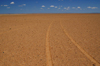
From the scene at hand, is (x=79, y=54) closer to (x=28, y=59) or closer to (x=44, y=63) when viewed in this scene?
(x=44, y=63)

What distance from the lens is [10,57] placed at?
429 centimetres

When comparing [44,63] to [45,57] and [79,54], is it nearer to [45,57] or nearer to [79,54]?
[45,57]

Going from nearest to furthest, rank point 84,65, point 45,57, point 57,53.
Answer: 1. point 84,65
2. point 45,57
3. point 57,53

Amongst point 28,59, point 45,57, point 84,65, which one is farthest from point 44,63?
point 84,65

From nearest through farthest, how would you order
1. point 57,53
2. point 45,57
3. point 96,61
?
point 96,61, point 45,57, point 57,53

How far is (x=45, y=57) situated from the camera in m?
4.29

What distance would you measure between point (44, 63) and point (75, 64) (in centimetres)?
134

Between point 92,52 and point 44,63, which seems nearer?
point 44,63

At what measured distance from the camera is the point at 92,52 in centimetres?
479

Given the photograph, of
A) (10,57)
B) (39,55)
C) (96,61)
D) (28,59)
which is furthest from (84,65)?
(10,57)

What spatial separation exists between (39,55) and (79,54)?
209 cm

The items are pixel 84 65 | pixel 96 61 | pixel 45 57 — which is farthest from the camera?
pixel 45 57

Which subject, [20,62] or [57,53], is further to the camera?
[57,53]

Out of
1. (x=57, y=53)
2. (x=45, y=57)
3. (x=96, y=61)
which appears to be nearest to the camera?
(x=96, y=61)
